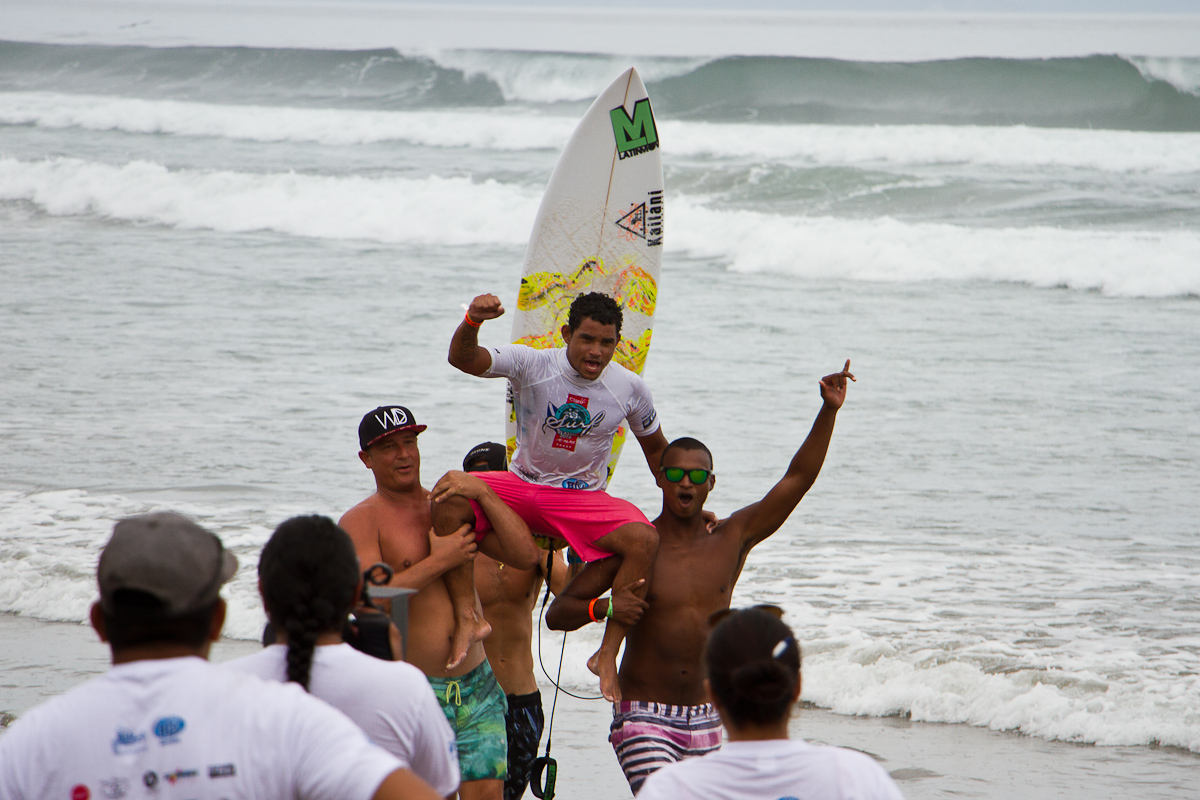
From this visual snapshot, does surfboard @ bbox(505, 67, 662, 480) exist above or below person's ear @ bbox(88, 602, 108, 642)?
above

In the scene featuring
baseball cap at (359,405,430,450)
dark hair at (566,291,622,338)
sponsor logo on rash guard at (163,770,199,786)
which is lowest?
sponsor logo on rash guard at (163,770,199,786)

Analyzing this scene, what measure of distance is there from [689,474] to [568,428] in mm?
591

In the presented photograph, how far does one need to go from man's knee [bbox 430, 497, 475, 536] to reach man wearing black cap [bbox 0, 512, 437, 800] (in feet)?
6.94

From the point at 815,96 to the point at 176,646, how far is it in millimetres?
31978

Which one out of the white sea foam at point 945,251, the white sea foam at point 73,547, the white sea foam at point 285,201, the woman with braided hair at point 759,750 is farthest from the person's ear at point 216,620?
the white sea foam at point 285,201

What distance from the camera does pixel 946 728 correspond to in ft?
19.1

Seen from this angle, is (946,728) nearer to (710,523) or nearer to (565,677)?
(565,677)

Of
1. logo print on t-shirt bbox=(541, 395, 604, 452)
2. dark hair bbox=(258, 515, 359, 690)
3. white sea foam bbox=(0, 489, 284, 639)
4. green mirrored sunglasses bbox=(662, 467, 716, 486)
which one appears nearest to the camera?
dark hair bbox=(258, 515, 359, 690)

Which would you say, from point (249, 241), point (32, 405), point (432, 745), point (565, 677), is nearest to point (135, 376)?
point (32, 405)

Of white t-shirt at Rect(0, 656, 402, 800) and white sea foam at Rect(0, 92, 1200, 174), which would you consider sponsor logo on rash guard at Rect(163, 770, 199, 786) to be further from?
white sea foam at Rect(0, 92, 1200, 174)

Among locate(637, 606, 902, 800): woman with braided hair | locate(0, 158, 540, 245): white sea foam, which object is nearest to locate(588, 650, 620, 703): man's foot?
locate(637, 606, 902, 800): woman with braided hair

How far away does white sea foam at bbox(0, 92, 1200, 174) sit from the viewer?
25.2 meters

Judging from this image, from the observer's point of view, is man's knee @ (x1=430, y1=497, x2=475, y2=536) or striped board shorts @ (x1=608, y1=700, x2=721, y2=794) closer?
striped board shorts @ (x1=608, y1=700, x2=721, y2=794)

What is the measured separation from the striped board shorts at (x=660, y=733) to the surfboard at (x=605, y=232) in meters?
1.76
